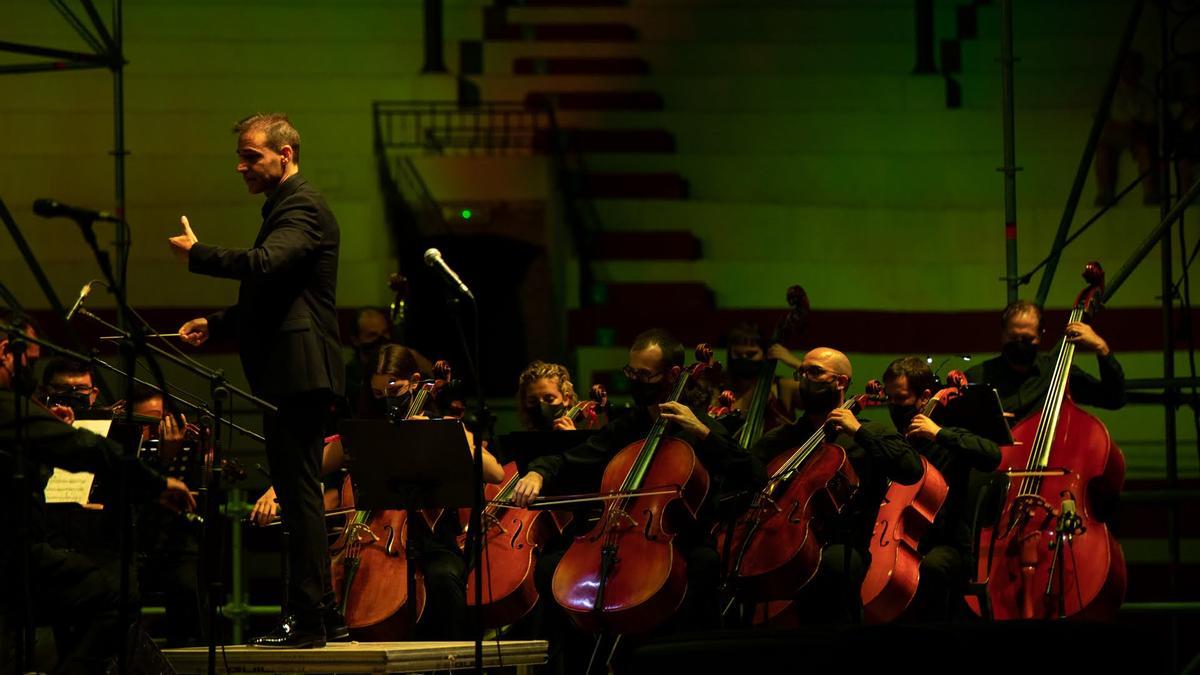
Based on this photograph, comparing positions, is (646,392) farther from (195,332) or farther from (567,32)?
(567,32)

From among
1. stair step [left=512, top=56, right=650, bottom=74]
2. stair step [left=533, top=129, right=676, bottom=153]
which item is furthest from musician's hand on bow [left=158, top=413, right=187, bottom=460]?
stair step [left=512, top=56, right=650, bottom=74]

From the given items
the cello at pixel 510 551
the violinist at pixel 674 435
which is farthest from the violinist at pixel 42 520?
the violinist at pixel 674 435

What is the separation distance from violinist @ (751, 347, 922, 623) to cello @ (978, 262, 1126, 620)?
369 millimetres

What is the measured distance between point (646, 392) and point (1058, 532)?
141cm

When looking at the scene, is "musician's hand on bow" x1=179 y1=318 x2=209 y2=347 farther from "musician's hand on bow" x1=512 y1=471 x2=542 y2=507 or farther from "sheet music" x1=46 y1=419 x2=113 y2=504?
"musician's hand on bow" x1=512 y1=471 x2=542 y2=507

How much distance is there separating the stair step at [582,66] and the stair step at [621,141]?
0.80m

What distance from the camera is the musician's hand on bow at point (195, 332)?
16.1 feet

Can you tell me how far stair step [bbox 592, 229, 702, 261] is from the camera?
978cm

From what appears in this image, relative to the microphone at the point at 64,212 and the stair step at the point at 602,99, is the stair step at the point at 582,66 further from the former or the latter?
the microphone at the point at 64,212

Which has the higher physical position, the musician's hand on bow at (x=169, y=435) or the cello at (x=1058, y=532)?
the musician's hand on bow at (x=169, y=435)

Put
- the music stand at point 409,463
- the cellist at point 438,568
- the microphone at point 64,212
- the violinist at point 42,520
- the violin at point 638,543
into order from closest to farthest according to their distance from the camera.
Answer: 1. the microphone at point 64,212
2. the violinist at point 42,520
3. the music stand at point 409,463
4. the violin at point 638,543
5. the cellist at point 438,568

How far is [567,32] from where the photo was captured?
11781 millimetres

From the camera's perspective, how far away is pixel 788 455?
19.1 feet

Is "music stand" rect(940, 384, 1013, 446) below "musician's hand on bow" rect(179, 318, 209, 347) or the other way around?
below
